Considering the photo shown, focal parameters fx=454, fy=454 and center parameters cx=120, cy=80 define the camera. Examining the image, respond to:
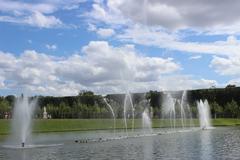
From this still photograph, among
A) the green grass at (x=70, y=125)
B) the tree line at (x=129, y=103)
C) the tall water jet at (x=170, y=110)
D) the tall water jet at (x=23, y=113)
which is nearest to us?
the tall water jet at (x=23, y=113)

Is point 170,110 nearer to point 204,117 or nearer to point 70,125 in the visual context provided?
point 204,117

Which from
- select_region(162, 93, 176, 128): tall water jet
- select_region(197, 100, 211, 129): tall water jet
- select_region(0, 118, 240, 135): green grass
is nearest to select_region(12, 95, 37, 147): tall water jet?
select_region(0, 118, 240, 135): green grass

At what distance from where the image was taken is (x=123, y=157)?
35.2 metres

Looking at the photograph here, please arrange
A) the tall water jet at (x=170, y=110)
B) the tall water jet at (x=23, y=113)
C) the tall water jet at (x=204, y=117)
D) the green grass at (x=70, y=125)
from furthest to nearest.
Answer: the tall water jet at (x=170, y=110) → the tall water jet at (x=204, y=117) → the green grass at (x=70, y=125) → the tall water jet at (x=23, y=113)

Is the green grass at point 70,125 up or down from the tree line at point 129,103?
down

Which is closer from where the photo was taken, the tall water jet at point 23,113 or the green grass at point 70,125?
the tall water jet at point 23,113

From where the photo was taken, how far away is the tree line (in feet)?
393

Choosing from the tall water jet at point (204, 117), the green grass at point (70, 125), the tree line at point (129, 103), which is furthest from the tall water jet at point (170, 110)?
the tall water jet at point (204, 117)

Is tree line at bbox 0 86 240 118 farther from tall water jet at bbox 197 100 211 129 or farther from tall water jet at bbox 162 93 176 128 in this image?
tall water jet at bbox 197 100 211 129

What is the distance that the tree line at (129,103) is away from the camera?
11994 centimetres

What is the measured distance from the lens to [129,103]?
4958 inches

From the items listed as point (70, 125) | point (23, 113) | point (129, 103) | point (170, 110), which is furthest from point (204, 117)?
point (23, 113)

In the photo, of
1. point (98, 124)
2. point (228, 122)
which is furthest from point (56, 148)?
point (228, 122)

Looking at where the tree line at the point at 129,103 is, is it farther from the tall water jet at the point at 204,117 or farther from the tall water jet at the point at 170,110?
the tall water jet at the point at 204,117
